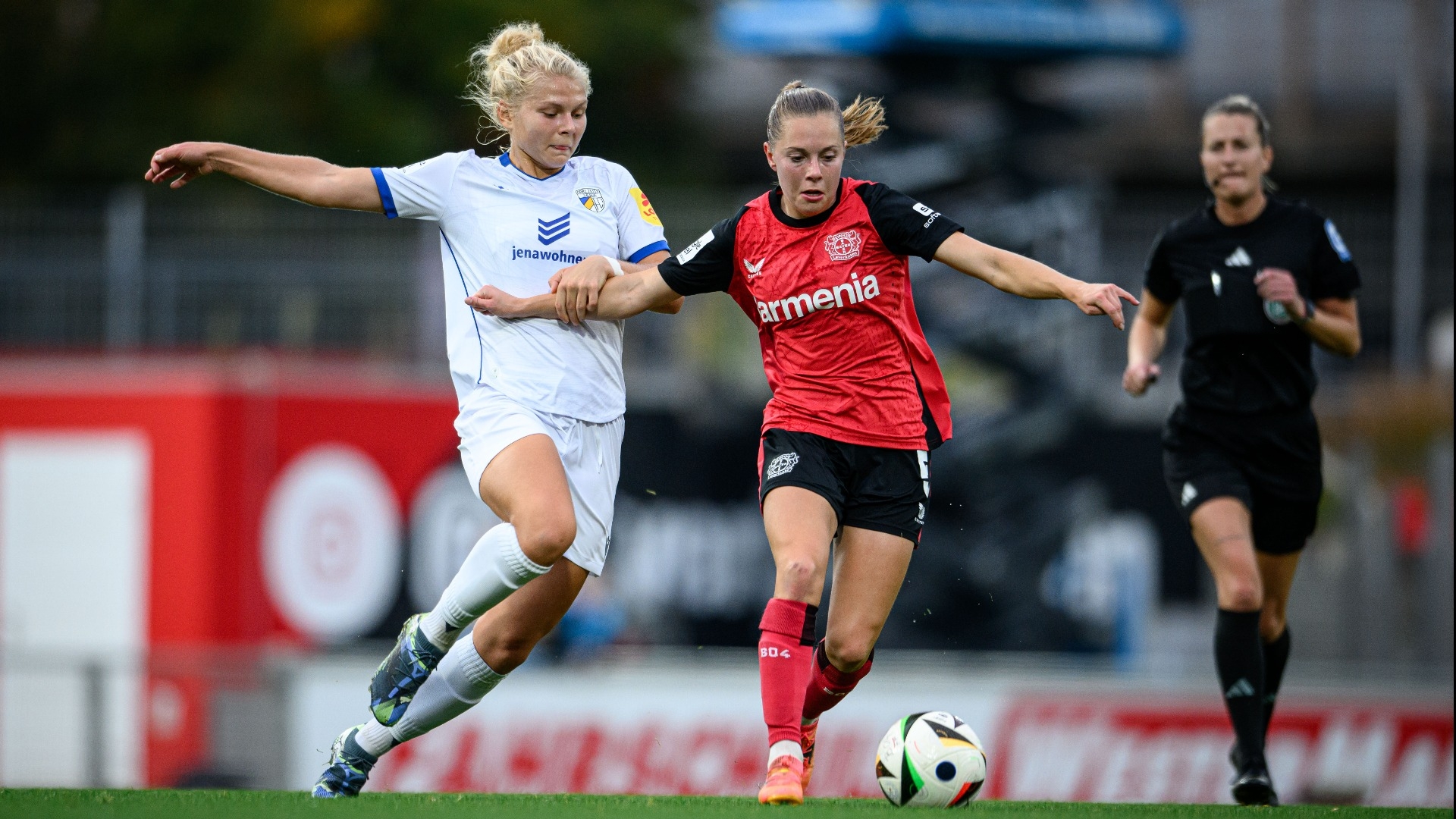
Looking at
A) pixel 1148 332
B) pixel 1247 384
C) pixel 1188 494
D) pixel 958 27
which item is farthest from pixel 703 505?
pixel 1247 384

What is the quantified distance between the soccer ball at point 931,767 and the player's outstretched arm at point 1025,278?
59.5 inches

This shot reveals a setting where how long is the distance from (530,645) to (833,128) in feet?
6.82

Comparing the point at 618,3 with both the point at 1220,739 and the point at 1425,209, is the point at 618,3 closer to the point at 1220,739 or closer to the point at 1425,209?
the point at 1425,209

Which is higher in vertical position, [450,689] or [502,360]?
[502,360]

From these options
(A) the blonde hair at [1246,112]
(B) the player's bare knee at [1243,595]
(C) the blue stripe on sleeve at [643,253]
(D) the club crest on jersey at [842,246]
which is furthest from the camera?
(A) the blonde hair at [1246,112]

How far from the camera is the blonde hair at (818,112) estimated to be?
625 centimetres

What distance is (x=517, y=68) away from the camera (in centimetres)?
671

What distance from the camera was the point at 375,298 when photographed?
16109mm

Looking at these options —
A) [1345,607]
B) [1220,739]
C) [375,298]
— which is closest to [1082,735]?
[1220,739]

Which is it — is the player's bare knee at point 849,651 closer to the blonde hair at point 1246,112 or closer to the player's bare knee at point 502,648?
the player's bare knee at point 502,648

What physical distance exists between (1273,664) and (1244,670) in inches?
23.3

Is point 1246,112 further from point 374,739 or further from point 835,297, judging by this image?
point 374,739

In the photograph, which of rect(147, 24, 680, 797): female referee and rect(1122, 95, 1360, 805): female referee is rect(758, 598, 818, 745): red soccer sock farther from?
rect(1122, 95, 1360, 805): female referee

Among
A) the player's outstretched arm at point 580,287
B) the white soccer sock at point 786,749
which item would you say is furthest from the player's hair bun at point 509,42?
the white soccer sock at point 786,749
